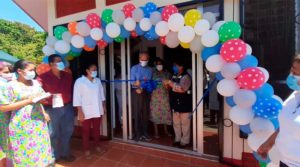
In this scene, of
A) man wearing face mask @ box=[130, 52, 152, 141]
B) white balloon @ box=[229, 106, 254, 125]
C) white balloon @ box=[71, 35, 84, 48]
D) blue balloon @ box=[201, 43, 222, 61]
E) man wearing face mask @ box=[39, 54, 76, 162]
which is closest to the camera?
white balloon @ box=[229, 106, 254, 125]

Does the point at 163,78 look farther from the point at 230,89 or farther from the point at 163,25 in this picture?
the point at 230,89

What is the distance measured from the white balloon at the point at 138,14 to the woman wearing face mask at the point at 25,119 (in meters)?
1.48

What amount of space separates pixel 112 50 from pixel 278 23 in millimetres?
2913

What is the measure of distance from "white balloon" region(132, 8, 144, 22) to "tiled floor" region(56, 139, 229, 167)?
2194 millimetres

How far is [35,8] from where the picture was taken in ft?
20.9

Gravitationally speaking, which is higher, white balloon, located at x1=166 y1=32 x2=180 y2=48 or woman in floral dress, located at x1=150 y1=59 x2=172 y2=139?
white balloon, located at x1=166 y1=32 x2=180 y2=48

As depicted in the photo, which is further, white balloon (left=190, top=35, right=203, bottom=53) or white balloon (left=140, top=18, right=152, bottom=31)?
white balloon (left=140, top=18, right=152, bottom=31)

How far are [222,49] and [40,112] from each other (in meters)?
2.29

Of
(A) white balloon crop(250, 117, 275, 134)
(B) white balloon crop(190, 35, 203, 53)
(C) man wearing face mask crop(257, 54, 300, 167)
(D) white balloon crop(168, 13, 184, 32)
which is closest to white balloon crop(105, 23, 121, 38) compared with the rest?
(D) white balloon crop(168, 13, 184, 32)

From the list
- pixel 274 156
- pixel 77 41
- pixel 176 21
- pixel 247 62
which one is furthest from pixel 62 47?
pixel 274 156

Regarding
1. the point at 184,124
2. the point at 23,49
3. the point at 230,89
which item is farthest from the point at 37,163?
the point at 23,49

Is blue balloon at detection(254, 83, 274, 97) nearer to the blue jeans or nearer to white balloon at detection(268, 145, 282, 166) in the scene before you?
white balloon at detection(268, 145, 282, 166)

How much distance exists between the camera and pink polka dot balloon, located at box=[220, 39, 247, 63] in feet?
7.94

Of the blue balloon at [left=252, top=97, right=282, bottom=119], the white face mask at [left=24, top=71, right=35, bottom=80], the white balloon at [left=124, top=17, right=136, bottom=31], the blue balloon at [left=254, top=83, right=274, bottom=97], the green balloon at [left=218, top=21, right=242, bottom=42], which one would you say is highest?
the white balloon at [left=124, top=17, right=136, bottom=31]
